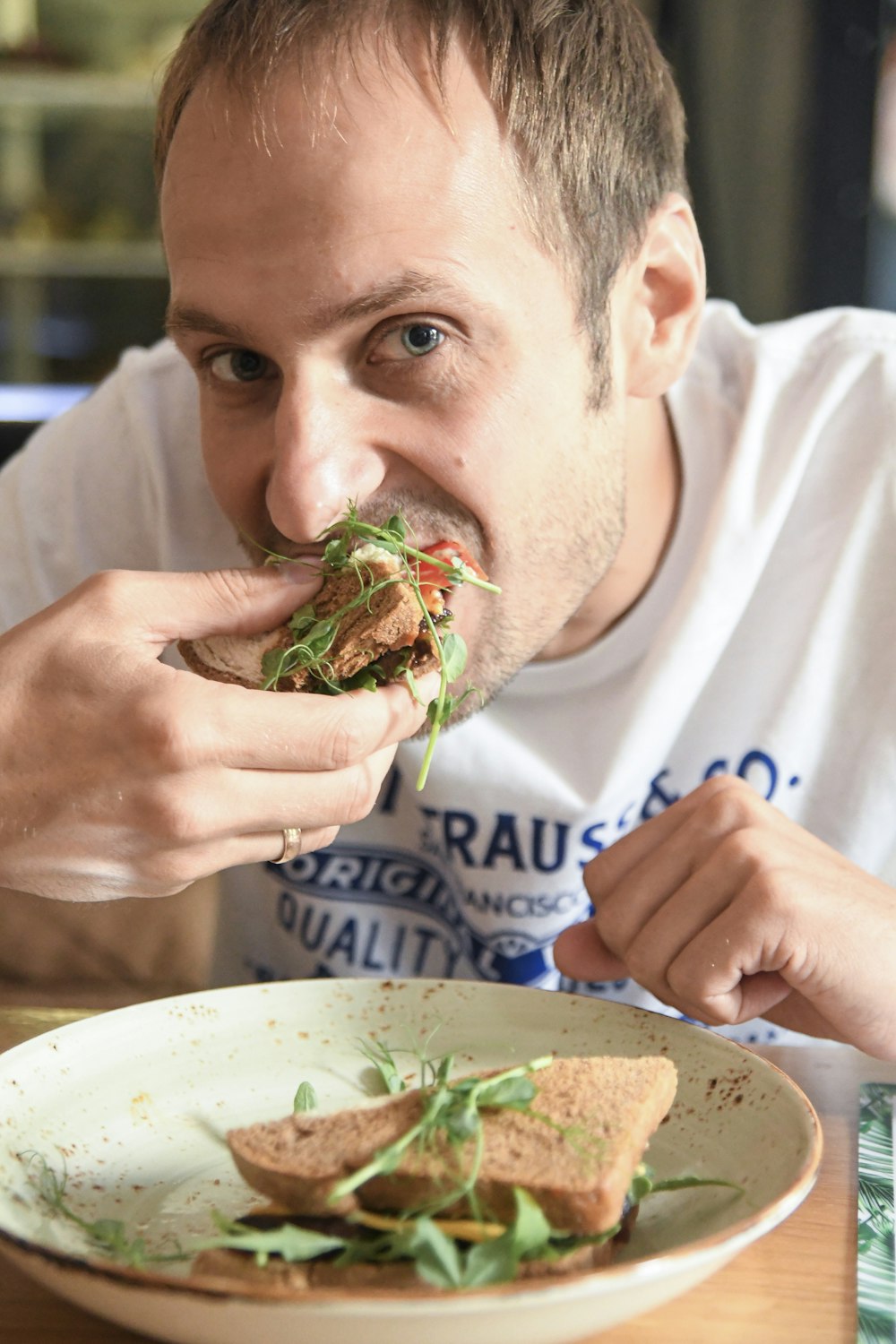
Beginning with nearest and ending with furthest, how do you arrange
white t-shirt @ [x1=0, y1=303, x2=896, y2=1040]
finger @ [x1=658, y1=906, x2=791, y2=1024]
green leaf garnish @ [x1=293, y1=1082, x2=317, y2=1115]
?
green leaf garnish @ [x1=293, y1=1082, x2=317, y2=1115]
finger @ [x1=658, y1=906, x2=791, y2=1024]
white t-shirt @ [x1=0, y1=303, x2=896, y2=1040]

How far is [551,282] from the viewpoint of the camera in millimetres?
1661

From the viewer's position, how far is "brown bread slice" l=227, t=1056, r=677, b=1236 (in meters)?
0.84

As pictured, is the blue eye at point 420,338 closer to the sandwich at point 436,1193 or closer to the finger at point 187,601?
the finger at point 187,601

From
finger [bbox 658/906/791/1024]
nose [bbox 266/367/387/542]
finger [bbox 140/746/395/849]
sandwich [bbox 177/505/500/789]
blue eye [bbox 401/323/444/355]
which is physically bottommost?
finger [bbox 658/906/791/1024]

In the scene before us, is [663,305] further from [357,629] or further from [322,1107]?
[322,1107]

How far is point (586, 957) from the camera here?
146cm

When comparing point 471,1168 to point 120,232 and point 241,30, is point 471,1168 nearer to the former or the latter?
point 241,30

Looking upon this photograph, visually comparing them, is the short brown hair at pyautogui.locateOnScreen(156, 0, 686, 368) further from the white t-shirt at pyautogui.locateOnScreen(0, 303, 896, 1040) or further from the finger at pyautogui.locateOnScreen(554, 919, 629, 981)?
the finger at pyautogui.locateOnScreen(554, 919, 629, 981)

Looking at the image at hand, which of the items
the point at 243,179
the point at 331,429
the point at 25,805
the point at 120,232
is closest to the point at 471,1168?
the point at 25,805

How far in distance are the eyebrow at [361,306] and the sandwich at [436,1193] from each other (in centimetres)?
85

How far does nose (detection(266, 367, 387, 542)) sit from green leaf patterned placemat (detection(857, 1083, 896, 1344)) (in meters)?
0.79

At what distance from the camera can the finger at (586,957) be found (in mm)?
1461

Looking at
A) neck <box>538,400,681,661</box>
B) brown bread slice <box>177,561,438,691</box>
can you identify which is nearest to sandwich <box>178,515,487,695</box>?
brown bread slice <box>177,561,438,691</box>

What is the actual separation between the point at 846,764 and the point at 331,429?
1.04 meters
